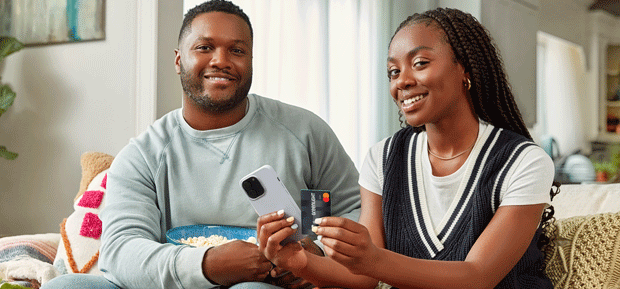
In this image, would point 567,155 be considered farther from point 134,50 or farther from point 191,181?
point 191,181

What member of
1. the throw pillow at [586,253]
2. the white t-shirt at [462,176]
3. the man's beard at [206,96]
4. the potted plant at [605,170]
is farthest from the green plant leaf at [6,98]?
the potted plant at [605,170]

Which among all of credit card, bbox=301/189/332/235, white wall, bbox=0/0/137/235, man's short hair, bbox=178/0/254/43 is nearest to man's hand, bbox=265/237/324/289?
credit card, bbox=301/189/332/235

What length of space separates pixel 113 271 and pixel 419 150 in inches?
30.2

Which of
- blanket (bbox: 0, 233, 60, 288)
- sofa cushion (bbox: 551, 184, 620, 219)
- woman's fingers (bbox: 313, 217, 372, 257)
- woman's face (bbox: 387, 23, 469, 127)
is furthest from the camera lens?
blanket (bbox: 0, 233, 60, 288)

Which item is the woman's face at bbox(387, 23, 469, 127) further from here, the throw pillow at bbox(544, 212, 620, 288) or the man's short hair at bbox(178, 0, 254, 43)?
the man's short hair at bbox(178, 0, 254, 43)

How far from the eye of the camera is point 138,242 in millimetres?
1347

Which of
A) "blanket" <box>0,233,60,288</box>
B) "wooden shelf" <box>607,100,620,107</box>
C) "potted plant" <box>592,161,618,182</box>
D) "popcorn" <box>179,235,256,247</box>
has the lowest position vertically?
"potted plant" <box>592,161,618,182</box>

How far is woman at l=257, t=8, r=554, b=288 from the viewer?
1.06 metres

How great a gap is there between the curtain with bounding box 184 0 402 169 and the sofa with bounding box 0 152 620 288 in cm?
131

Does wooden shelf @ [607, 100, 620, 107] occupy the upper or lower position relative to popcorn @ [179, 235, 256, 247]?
upper

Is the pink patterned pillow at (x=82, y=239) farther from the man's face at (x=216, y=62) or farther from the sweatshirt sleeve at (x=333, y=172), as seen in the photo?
the sweatshirt sleeve at (x=333, y=172)

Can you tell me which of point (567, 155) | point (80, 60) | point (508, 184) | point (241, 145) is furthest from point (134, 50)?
point (567, 155)

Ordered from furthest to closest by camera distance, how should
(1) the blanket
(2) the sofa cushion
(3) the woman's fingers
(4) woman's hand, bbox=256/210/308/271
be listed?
1. (1) the blanket
2. (2) the sofa cushion
3. (4) woman's hand, bbox=256/210/308/271
4. (3) the woman's fingers

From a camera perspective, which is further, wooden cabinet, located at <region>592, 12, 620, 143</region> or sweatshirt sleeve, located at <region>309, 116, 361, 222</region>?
wooden cabinet, located at <region>592, 12, 620, 143</region>
